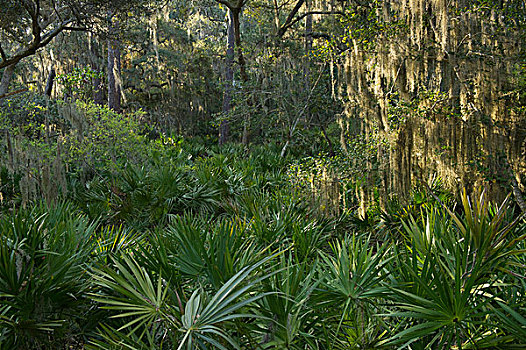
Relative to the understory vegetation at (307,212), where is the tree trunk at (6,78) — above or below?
above

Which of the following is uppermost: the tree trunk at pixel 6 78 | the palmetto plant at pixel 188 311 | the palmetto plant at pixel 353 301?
the tree trunk at pixel 6 78

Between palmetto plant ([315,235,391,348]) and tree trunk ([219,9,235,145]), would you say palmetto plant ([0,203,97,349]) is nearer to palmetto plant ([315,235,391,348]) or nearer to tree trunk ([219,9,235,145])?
palmetto plant ([315,235,391,348])

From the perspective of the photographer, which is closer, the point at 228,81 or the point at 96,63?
the point at 228,81

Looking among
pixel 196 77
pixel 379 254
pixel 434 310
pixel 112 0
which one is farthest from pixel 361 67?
pixel 196 77

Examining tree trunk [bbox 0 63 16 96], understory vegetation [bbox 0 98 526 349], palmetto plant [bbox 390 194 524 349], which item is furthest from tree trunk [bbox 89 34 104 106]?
palmetto plant [bbox 390 194 524 349]

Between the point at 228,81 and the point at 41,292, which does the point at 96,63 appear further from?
the point at 41,292

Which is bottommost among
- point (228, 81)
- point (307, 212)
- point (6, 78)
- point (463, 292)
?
point (307, 212)

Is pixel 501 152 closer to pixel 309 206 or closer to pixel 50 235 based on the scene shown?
pixel 309 206

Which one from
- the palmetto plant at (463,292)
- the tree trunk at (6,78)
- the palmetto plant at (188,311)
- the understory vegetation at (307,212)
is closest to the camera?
the palmetto plant at (188,311)

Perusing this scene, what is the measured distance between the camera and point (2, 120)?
9859 millimetres

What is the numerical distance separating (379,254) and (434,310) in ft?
2.30

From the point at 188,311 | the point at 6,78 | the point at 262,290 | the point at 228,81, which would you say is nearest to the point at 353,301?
the point at 262,290

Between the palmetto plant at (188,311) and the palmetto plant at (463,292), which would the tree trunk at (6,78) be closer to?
the palmetto plant at (188,311)

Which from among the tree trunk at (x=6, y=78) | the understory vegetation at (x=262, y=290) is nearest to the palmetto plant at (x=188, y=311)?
the understory vegetation at (x=262, y=290)
